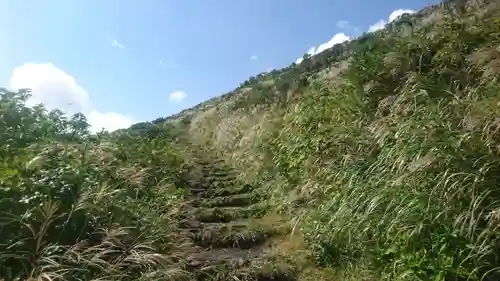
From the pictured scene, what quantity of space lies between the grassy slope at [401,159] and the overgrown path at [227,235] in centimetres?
41

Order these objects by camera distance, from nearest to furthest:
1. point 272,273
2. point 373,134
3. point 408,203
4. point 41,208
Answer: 1. point 408,203
2. point 41,208
3. point 272,273
4. point 373,134

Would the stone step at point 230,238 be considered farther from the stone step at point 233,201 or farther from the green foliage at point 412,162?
the stone step at point 233,201

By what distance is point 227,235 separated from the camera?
6523 millimetres

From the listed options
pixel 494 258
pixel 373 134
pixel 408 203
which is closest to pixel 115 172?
pixel 373 134

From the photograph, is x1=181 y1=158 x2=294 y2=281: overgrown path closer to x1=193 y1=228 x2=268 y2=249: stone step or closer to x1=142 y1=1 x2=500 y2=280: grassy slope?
x1=193 y1=228 x2=268 y2=249: stone step

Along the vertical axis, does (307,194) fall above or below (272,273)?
above

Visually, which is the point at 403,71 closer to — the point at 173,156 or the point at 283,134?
the point at 283,134

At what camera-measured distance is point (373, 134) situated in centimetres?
629

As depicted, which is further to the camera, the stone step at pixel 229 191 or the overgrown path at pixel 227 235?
the stone step at pixel 229 191

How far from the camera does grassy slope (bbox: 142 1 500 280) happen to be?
13.3ft

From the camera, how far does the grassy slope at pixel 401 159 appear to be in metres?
4.06

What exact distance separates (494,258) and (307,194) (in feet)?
11.1

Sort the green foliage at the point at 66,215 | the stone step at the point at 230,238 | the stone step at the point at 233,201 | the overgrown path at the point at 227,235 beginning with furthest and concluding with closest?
the stone step at the point at 233,201
the stone step at the point at 230,238
the overgrown path at the point at 227,235
the green foliage at the point at 66,215

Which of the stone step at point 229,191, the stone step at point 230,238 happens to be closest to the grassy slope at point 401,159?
the stone step at point 229,191
